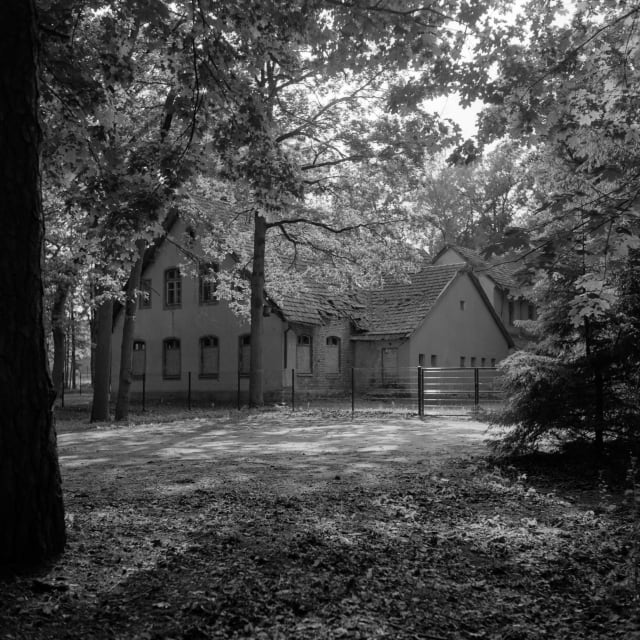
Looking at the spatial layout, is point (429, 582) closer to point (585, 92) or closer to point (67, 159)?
point (585, 92)

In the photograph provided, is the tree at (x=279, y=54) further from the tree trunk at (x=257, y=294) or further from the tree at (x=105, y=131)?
the tree trunk at (x=257, y=294)

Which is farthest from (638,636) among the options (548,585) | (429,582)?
(429,582)

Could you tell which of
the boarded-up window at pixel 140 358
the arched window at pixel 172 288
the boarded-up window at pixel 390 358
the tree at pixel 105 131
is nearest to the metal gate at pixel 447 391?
the boarded-up window at pixel 390 358

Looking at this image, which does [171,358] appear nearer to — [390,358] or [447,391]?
[390,358]

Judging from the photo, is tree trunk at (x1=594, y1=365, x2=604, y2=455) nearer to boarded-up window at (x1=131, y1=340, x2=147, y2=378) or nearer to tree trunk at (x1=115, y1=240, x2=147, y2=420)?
tree trunk at (x1=115, y1=240, x2=147, y2=420)

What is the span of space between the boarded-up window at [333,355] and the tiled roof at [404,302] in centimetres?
156

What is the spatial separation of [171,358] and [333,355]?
8265mm

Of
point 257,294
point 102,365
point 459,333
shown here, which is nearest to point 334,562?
point 102,365

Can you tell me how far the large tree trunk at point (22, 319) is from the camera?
4.66m

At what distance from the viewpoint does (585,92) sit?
7.55m

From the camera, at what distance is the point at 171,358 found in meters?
35.8

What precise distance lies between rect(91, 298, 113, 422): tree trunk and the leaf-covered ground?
499 inches

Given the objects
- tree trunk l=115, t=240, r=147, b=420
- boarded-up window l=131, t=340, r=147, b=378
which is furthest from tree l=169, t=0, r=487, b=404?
boarded-up window l=131, t=340, r=147, b=378

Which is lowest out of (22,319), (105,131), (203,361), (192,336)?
(203,361)
